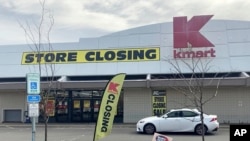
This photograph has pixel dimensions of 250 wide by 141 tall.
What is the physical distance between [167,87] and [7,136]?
36.7 feet

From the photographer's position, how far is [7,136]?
18859 millimetres

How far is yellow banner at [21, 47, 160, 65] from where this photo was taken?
25.4 m

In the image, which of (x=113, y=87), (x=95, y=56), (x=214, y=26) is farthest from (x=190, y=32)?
(x=113, y=87)

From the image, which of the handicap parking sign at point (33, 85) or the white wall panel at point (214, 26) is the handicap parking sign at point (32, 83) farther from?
the white wall panel at point (214, 26)

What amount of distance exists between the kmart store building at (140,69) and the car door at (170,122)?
4414 millimetres

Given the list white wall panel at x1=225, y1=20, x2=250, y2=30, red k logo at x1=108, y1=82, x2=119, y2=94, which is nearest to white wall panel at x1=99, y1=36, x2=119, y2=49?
white wall panel at x1=225, y1=20, x2=250, y2=30

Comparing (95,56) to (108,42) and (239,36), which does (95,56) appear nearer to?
(108,42)

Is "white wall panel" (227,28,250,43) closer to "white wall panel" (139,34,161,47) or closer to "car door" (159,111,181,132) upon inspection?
"white wall panel" (139,34,161,47)

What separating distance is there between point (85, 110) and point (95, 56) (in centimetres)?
422

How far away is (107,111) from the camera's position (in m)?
13.6

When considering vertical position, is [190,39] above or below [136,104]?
above

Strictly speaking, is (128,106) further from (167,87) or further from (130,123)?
(167,87)

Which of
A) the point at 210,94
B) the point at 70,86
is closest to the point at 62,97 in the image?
the point at 70,86

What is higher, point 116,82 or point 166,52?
point 166,52
